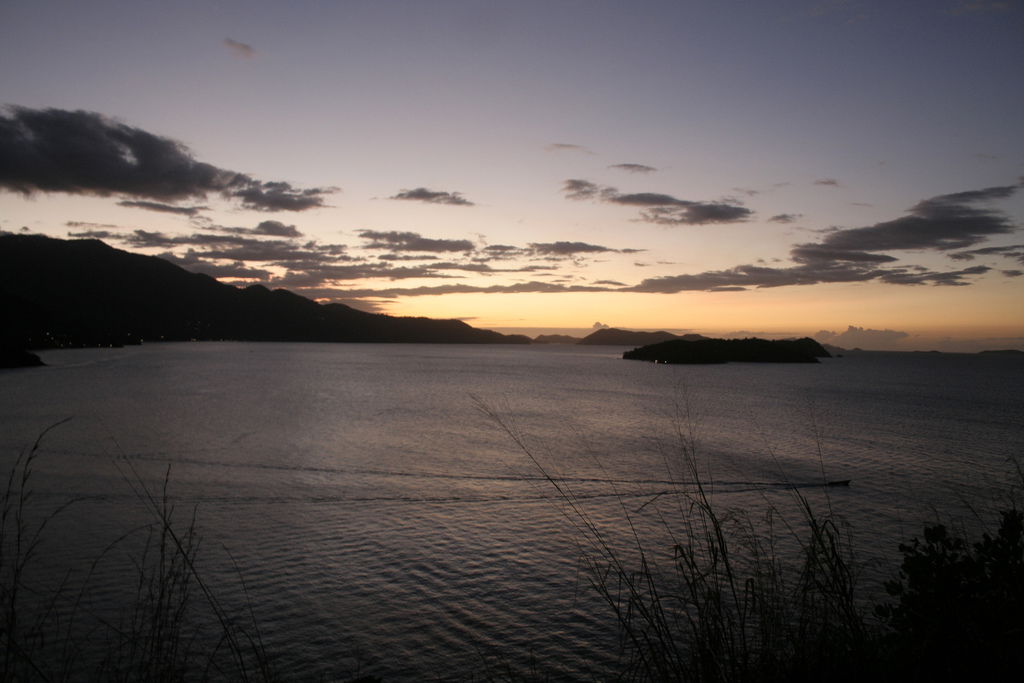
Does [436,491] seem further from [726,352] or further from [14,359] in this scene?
[726,352]

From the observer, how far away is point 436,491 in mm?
22438

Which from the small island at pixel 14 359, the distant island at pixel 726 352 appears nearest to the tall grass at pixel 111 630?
the small island at pixel 14 359

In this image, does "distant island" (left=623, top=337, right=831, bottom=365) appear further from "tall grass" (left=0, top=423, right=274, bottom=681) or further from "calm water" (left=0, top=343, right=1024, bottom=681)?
"tall grass" (left=0, top=423, right=274, bottom=681)

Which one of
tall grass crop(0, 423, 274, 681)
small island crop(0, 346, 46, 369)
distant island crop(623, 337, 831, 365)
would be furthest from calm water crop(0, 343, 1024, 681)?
distant island crop(623, 337, 831, 365)

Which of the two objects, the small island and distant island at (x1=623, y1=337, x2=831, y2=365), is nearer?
the small island

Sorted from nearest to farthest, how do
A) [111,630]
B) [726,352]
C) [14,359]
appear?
[111,630]
[14,359]
[726,352]

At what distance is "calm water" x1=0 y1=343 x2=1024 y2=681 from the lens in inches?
454

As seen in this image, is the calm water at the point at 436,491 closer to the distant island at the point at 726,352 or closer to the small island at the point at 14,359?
the small island at the point at 14,359

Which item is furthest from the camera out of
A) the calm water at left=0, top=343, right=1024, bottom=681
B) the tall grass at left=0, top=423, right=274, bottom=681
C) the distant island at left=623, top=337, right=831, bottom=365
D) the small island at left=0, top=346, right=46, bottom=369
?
the distant island at left=623, top=337, right=831, bottom=365

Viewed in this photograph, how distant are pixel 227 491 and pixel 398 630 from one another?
13.2 metres

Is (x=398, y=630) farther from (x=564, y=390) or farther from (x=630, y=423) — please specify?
(x=564, y=390)

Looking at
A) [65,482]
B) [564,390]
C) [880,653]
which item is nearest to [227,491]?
[65,482]

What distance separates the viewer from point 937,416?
166ft

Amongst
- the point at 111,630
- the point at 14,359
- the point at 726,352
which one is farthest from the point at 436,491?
the point at 726,352
